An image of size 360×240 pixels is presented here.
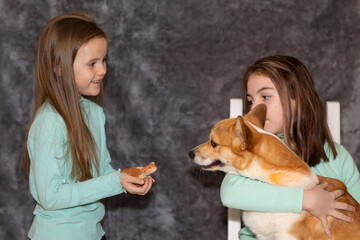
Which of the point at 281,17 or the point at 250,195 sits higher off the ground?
the point at 281,17

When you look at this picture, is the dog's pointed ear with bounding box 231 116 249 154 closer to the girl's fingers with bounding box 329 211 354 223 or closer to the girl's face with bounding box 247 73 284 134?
the girl's face with bounding box 247 73 284 134

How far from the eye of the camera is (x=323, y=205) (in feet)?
4.64

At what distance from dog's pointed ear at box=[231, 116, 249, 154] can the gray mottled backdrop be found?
2.75ft

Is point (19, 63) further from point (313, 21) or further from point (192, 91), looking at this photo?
point (313, 21)

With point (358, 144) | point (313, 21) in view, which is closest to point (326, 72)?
point (313, 21)

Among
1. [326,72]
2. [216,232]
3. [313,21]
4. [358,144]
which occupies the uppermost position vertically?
[313,21]

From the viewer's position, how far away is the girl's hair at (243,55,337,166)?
169 centimetres

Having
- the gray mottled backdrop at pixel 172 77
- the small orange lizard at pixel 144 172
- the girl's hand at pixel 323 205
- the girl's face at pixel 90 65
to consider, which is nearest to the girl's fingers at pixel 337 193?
the girl's hand at pixel 323 205

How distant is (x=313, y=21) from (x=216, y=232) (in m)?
1.40

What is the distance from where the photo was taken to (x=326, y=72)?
230 cm

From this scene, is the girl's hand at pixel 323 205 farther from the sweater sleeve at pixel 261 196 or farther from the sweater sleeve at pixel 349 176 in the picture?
the sweater sleeve at pixel 349 176

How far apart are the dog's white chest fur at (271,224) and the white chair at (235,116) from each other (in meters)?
0.22

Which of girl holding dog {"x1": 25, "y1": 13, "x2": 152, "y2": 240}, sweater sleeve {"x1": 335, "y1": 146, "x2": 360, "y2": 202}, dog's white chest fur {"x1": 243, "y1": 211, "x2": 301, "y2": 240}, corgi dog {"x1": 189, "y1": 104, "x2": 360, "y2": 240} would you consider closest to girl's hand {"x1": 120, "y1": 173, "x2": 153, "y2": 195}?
girl holding dog {"x1": 25, "y1": 13, "x2": 152, "y2": 240}

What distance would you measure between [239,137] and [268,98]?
1.00ft
